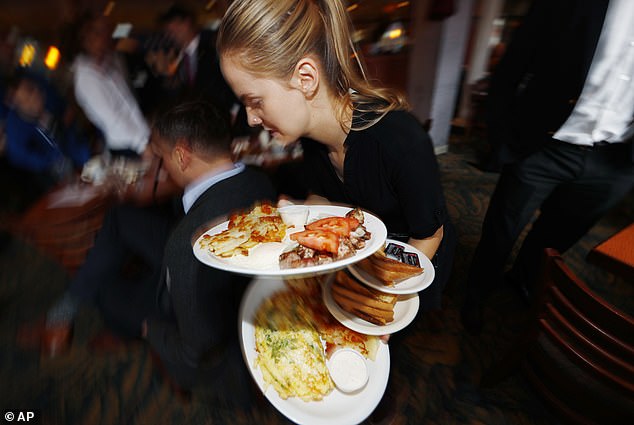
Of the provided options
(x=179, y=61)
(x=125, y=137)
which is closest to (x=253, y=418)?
(x=125, y=137)

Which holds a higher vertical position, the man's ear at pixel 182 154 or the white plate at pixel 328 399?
the man's ear at pixel 182 154

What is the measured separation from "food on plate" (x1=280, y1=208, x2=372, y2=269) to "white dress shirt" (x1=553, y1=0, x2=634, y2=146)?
61.8 inches

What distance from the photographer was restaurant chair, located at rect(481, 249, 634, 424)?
108cm

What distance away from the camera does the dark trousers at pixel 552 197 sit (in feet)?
5.54

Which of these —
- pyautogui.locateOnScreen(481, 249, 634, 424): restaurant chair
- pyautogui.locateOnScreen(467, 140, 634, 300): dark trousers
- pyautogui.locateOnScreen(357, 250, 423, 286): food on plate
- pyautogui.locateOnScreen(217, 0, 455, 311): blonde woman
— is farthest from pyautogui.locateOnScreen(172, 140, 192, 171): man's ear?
pyautogui.locateOnScreen(467, 140, 634, 300): dark trousers

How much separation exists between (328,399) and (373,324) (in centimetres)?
22

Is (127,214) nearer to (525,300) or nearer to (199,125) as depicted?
(199,125)

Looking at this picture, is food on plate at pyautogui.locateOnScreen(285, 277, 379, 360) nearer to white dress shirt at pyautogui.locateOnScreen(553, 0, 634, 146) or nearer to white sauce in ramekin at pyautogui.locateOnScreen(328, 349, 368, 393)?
white sauce in ramekin at pyautogui.locateOnScreen(328, 349, 368, 393)

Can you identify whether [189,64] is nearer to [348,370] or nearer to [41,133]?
[41,133]

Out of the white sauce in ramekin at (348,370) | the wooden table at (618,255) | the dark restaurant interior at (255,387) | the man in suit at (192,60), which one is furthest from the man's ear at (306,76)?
the man in suit at (192,60)

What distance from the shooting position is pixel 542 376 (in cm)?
195

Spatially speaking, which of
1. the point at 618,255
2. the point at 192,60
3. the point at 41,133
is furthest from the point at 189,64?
the point at 618,255

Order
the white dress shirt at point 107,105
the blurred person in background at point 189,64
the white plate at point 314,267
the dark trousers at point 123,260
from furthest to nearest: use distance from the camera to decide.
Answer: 1. the blurred person in background at point 189,64
2. the white dress shirt at point 107,105
3. the dark trousers at point 123,260
4. the white plate at point 314,267

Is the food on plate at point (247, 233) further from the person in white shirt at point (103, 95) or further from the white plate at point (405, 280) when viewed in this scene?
the person in white shirt at point (103, 95)
